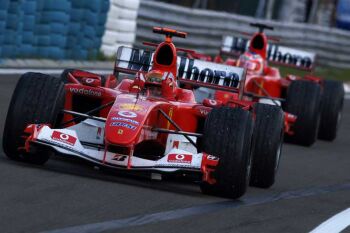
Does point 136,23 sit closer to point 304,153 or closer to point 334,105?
point 334,105

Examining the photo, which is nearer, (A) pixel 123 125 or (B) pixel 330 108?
(A) pixel 123 125

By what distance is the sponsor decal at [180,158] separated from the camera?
9016mm

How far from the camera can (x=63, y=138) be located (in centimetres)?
910

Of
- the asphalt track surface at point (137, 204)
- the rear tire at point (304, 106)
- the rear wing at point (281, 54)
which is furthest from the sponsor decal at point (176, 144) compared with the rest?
the rear wing at point (281, 54)

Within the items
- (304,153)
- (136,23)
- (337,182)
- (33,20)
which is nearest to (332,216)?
(337,182)

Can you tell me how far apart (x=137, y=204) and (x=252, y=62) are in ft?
27.8

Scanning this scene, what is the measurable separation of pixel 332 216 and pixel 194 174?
3.64 ft

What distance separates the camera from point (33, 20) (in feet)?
61.5

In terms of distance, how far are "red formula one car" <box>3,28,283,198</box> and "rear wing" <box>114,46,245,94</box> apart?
837 mm

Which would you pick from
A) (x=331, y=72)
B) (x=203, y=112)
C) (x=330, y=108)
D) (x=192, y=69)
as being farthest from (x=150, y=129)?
(x=331, y=72)

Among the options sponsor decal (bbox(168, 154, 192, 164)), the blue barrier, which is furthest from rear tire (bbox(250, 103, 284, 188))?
the blue barrier

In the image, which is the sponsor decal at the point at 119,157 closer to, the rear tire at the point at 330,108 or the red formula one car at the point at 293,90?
the red formula one car at the point at 293,90

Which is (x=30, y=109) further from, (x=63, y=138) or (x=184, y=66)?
(x=184, y=66)

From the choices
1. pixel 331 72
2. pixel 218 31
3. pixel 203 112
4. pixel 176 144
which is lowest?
pixel 331 72
